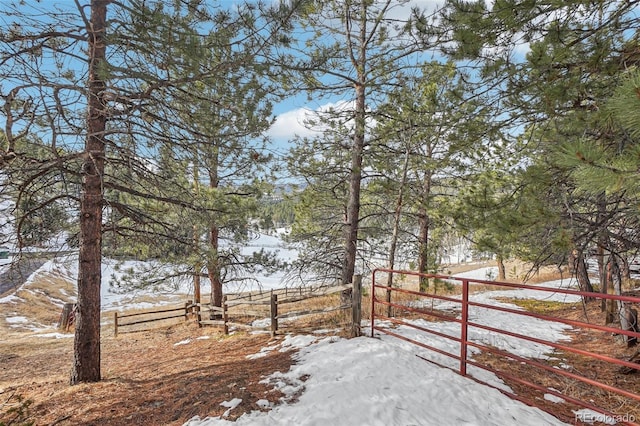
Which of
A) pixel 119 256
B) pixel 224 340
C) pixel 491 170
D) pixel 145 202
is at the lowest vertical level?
pixel 224 340

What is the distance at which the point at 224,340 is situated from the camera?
24.4ft

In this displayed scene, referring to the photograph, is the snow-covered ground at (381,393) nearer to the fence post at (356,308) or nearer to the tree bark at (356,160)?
the fence post at (356,308)

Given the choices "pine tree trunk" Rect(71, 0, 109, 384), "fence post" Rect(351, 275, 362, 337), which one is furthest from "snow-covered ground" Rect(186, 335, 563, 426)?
"pine tree trunk" Rect(71, 0, 109, 384)

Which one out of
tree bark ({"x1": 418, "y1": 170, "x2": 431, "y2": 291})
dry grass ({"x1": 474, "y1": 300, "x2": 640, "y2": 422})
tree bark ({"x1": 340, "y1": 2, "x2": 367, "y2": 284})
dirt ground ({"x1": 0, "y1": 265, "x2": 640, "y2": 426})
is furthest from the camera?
tree bark ({"x1": 418, "y1": 170, "x2": 431, "y2": 291})

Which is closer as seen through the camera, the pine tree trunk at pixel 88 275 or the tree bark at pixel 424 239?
the pine tree trunk at pixel 88 275

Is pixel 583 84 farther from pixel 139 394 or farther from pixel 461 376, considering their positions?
pixel 139 394

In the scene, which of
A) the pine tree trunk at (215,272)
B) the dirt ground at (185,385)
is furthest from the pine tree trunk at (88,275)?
the pine tree trunk at (215,272)

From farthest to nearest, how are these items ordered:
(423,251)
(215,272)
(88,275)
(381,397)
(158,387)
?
(215,272)
(423,251)
(88,275)
(158,387)
(381,397)

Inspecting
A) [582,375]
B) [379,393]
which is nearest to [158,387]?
[379,393]

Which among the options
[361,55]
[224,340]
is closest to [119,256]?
[224,340]

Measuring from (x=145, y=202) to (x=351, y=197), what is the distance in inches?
201

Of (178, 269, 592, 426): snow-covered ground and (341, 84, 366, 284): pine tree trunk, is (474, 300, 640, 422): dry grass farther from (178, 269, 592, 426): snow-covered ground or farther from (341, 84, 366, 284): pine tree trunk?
(341, 84, 366, 284): pine tree trunk

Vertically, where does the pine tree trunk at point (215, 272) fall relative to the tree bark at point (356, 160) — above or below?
below

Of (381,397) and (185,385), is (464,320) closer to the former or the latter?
(381,397)
